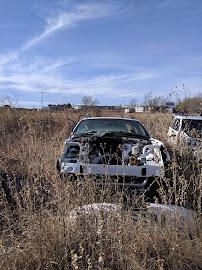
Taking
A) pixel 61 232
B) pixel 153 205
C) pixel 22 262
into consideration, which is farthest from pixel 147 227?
pixel 22 262

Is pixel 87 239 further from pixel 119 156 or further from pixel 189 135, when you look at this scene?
pixel 189 135

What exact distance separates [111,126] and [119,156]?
162cm

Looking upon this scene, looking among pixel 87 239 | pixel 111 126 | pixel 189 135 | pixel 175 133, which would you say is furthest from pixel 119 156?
pixel 175 133

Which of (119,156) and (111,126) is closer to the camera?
(119,156)

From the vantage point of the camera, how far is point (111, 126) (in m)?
8.09

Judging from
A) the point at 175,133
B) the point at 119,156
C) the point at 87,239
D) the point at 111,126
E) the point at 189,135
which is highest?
the point at 111,126

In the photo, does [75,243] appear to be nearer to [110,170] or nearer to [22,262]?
[22,262]

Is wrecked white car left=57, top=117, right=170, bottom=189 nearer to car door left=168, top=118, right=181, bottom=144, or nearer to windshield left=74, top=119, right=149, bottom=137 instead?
windshield left=74, top=119, right=149, bottom=137

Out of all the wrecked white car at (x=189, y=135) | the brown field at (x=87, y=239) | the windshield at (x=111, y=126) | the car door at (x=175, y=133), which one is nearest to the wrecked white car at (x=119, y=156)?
the windshield at (x=111, y=126)

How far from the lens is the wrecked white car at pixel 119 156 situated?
19.2ft

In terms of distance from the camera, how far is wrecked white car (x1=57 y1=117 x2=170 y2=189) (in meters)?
5.85

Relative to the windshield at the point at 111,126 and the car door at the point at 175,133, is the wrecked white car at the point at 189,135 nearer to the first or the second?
the car door at the point at 175,133

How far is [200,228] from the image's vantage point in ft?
12.1

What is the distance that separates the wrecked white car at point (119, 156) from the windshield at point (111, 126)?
1.11ft
